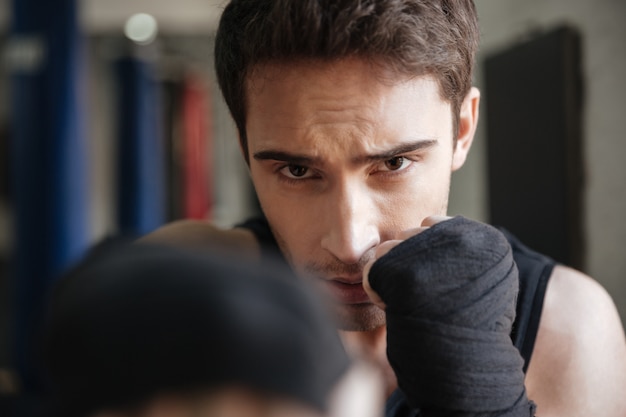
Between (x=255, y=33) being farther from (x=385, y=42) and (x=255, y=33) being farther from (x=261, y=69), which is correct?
(x=385, y=42)

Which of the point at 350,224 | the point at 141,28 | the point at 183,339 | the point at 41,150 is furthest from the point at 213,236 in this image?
the point at 141,28

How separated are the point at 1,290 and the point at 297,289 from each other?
297 inches

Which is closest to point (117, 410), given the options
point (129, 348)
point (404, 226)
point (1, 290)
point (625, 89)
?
point (129, 348)

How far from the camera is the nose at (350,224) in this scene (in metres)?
0.96

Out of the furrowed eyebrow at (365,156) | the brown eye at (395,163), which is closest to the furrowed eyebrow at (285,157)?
the furrowed eyebrow at (365,156)

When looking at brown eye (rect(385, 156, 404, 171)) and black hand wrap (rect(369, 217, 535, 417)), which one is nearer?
black hand wrap (rect(369, 217, 535, 417))

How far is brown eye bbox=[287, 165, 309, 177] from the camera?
1.04m

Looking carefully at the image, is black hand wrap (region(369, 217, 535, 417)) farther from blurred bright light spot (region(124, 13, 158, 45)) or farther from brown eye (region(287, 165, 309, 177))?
blurred bright light spot (region(124, 13, 158, 45))

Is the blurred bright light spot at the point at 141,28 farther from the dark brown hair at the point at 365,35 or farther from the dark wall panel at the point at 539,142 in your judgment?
the dark brown hair at the point at 365,35

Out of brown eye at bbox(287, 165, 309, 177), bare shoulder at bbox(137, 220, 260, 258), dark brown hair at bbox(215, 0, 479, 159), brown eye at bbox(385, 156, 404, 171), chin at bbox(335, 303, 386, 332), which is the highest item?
dark brown hair at bbox(215, 0, 479, 159)

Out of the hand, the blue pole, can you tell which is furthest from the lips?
the blue pole

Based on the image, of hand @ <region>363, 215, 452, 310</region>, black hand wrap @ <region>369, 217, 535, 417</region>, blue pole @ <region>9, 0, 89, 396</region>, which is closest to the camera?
black hand wrap @ <region>369, 217, 535, 417</region>

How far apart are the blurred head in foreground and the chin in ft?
2.34

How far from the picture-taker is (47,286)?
3252mm
